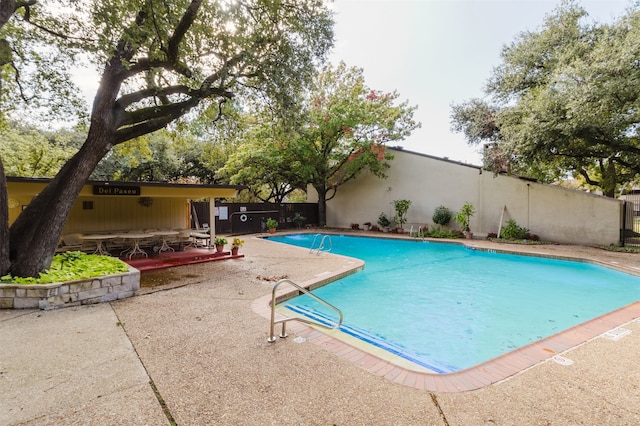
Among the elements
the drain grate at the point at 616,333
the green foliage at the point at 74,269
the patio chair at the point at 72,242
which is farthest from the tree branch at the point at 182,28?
the drain grate at the point at 616,333

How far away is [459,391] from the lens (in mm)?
2549

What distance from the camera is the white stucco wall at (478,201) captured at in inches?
458

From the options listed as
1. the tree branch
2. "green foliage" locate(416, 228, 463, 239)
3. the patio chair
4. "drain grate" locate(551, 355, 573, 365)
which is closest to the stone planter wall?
the patio chair

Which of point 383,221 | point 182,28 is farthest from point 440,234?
point 182,28

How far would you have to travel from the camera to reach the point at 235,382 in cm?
264

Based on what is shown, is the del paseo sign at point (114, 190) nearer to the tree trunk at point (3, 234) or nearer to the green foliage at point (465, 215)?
the tree trunk at point (3, 234)

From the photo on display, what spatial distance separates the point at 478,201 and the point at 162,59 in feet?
45.6

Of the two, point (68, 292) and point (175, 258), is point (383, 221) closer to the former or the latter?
point (175, 258)

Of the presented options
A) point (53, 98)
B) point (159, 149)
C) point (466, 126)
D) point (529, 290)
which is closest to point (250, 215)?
point (159, 149)

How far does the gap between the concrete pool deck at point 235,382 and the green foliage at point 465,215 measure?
10.5 meters

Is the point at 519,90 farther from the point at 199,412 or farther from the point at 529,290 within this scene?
the point at 199,412

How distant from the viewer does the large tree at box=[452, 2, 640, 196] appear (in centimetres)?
790

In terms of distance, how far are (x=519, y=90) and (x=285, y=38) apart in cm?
1118

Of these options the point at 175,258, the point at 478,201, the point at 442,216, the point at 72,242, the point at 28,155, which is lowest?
the point at 175,258
